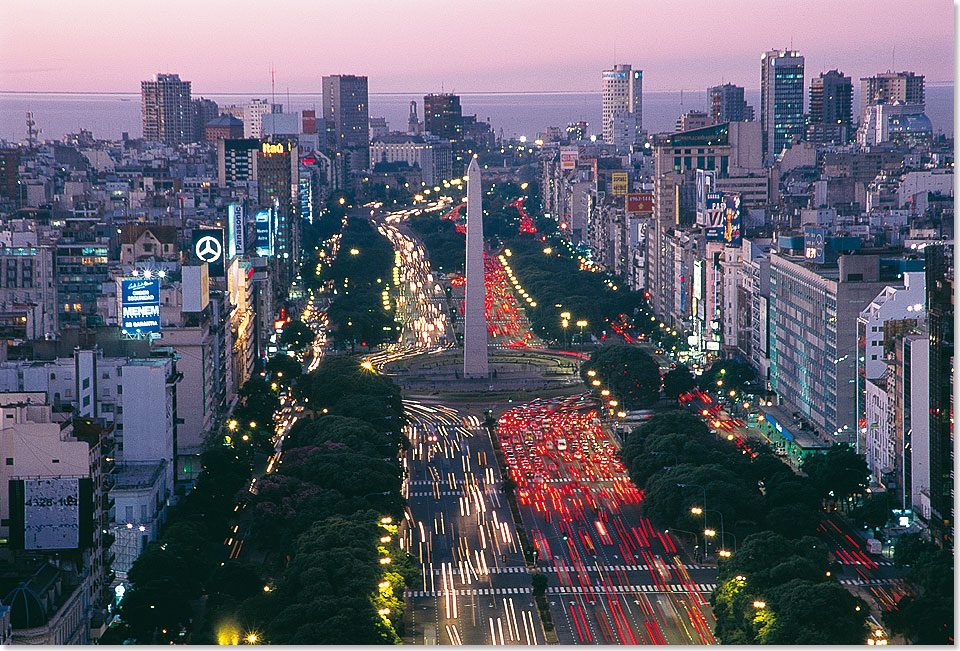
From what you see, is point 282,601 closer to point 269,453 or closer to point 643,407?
point 269,453

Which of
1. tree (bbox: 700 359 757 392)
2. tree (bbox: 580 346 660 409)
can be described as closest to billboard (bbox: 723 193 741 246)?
tree (bbox: 700 359 757 392)

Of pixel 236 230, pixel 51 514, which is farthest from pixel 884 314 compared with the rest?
pixel 236 230

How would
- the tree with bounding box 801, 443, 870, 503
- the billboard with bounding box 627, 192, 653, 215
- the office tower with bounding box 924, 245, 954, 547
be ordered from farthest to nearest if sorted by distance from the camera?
the billboard with bounding box 627, 192, 653, 215 < the tree with bounding box 801, 443, 870, 503 < the office tower with bounding box 924, 245, 954, 547

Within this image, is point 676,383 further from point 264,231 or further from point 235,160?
point 235,160

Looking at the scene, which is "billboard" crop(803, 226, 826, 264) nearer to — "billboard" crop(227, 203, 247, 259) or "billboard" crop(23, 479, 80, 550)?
"billboard" crop(23, 479, 80, 550)

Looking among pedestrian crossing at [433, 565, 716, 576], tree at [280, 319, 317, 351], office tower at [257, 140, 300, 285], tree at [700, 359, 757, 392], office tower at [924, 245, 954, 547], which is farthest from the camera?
office tower at [257, 140, 300, 285]

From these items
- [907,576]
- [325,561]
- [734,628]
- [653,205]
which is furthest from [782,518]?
[653,205]

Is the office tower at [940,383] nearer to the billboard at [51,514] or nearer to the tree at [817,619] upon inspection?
the tree at [817,619]
